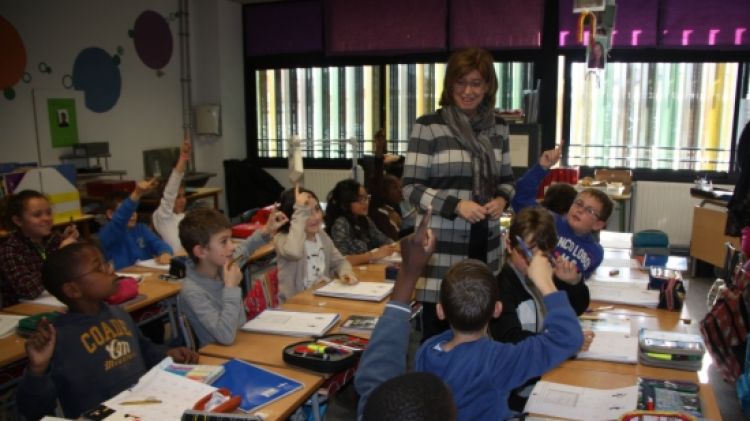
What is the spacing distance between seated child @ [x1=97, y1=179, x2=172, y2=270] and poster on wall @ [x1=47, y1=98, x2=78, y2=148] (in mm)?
2015

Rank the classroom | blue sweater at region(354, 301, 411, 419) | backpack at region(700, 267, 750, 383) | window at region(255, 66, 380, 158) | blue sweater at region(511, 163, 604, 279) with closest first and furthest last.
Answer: blue sweater at region(354, 301, 411, 419)
backpack at region(700, 267, 750, 383)
blue sweater at region(511, 163, 604, 279)
the classroom
window at region(255, 66, 380, 158)

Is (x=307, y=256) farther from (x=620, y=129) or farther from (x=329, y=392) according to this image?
(x=620, y=129)

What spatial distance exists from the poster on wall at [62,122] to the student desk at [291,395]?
4.39 meters

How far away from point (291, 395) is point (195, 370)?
0.32m

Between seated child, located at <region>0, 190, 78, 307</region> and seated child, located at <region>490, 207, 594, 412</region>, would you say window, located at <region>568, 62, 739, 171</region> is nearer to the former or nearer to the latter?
seated child, located at <region>490, 207, 594, 412</region>

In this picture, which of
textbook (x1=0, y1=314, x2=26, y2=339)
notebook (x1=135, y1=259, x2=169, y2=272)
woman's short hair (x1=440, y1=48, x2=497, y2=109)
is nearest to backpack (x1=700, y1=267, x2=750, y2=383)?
woman's short hair (x1=440, y1=48, x2=497, y2=109)

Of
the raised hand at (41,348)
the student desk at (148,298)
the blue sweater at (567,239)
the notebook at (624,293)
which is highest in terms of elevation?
the blue sweater at (567,239)

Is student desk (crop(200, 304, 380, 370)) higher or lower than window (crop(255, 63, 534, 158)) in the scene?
lower

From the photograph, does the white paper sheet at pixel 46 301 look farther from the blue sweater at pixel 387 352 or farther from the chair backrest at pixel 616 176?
the chair backrest at pixel 616 176

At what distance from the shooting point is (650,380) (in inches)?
69.7

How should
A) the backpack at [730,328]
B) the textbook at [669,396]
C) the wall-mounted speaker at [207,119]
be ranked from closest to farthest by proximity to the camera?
1. the textbook at [669,396]
2. the backpack at [730,328]
3. the wall-mounted speaker at [207,119]

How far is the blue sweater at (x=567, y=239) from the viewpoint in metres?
2.84

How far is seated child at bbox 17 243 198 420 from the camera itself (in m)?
1.78

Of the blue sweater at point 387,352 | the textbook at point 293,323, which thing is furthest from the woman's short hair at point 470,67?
the blue sweater at point 387,352
